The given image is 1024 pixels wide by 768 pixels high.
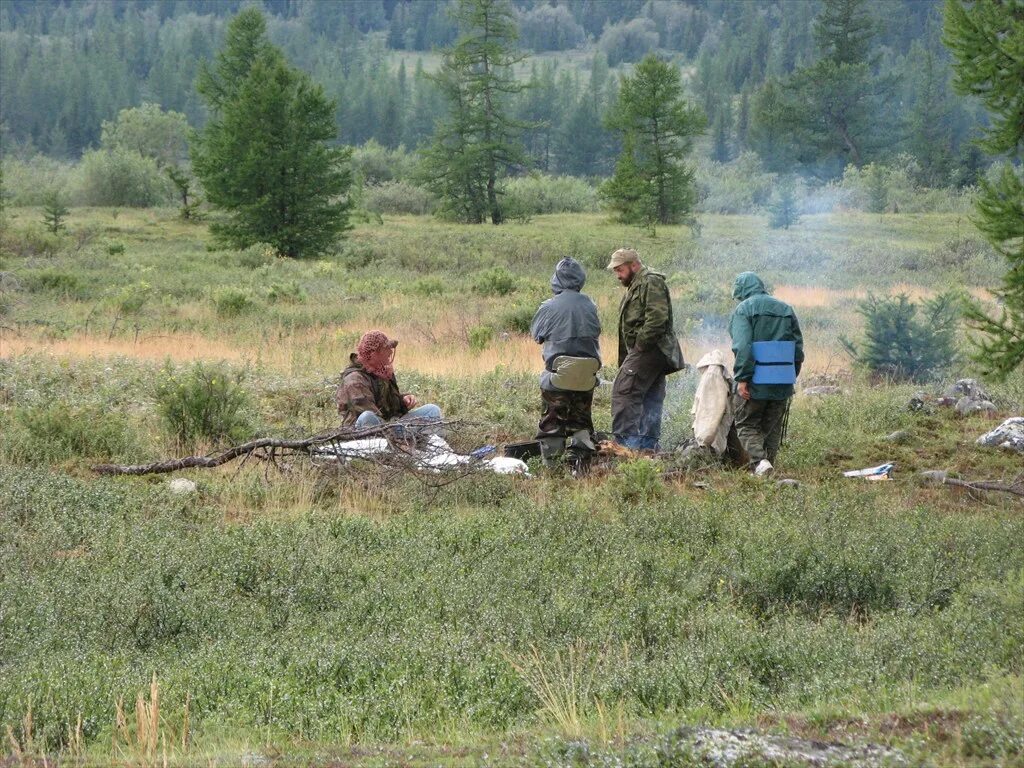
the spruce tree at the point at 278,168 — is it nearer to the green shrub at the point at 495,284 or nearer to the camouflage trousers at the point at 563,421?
the green shrub at the point at 495,284

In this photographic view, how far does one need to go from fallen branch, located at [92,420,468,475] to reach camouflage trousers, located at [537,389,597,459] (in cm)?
104

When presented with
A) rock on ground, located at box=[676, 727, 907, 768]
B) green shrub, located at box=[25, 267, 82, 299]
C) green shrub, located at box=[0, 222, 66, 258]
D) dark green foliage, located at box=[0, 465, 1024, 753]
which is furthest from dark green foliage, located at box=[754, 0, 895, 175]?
rock on ground, located at box=[676, 727, 907, 768]

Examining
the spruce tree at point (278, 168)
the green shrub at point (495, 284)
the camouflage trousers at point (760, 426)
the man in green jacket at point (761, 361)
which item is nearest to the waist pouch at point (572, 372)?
the man in green jacket at point (761, 361)

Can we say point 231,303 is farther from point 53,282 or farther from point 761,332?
point 761,332

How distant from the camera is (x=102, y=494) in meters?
8.19

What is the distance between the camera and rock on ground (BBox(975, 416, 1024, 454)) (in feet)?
34.3

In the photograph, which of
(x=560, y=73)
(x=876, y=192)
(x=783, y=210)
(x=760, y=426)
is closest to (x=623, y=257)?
(x=760, y=426)

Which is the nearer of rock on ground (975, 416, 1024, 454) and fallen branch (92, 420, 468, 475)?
fallen branch (92, 420, 468, 475)

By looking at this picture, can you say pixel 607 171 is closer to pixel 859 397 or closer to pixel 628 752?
pixel 859 397

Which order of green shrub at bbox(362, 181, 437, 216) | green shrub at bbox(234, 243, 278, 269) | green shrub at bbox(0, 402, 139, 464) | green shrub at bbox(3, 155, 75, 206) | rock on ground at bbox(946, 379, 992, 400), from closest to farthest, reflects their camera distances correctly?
green shrub at bbox(0, 402, 139, 464) < rock on ground at bbox(946, 379, 992, 400) < green shrub at bbox(234, 243, 278, 269) < green shrub at bbox(3, 155, 75, 206) < green shrub at bbox(362, 181, 437, 216)

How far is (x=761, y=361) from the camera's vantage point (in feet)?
30.8

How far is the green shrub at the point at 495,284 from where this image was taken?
2348cm

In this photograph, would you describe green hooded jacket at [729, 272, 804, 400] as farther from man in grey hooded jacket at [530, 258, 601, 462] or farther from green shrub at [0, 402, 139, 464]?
green shrub at [0, 402, 139, 464]

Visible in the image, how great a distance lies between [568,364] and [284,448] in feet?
7.81
